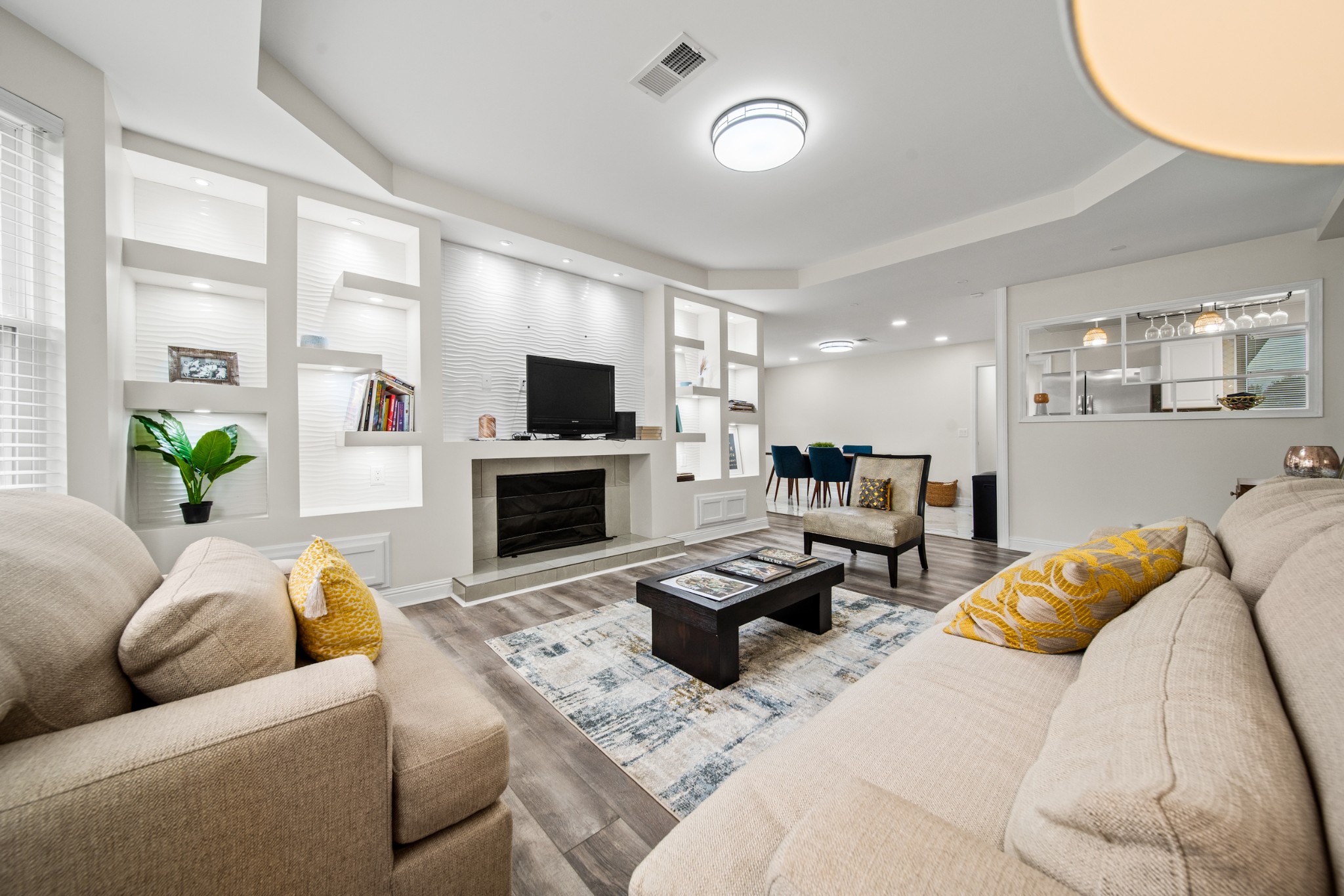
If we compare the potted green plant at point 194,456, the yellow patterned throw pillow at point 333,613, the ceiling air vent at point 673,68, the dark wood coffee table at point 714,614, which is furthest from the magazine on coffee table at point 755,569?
the potted green plant at point 194,456

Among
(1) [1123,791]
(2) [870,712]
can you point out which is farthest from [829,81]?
(1) [1123,791]

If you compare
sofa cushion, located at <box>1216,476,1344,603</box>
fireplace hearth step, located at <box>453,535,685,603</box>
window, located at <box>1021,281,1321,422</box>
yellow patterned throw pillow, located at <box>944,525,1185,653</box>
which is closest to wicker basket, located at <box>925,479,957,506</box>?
window, located at <box>1021,281,1321,422</box>

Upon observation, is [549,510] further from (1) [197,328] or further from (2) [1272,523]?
(2) [1272,523]

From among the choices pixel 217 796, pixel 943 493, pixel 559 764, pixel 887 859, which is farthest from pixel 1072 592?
pixel 943 493

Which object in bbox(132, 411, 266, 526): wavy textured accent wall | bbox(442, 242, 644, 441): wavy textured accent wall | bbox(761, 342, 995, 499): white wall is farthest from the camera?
bbox(761, 342, 995, 499): white wall

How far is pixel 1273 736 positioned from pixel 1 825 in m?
1.47

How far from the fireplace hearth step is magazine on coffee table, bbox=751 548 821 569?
5.13 feet

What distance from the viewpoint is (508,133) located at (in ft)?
9.12

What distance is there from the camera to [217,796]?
2.49ft

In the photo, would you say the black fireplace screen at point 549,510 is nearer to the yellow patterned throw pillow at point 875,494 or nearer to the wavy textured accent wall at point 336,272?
the wavy textured accent wall at point 336,272

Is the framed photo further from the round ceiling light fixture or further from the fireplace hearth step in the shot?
the round ceiling light fixture

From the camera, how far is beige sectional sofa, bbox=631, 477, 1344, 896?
0.45 metres

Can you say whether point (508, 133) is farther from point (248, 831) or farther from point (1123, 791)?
point (1123, 791)

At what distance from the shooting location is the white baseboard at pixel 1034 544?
4.60m
